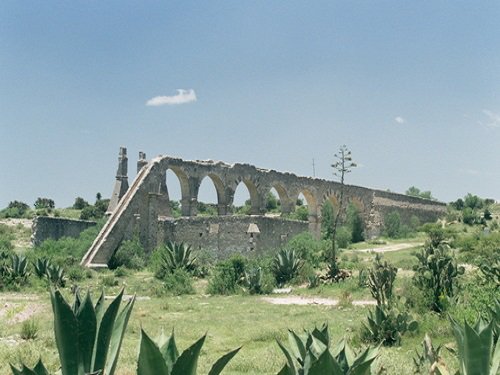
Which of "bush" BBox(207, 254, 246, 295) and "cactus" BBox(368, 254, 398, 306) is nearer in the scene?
"cactus" BBox(368, 254, 398, 306)

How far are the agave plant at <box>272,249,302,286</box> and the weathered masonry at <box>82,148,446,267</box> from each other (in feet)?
16.3

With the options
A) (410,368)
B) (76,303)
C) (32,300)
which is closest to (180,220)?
(32,300)

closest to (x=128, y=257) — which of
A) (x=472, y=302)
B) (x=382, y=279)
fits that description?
(x=382, y=279)

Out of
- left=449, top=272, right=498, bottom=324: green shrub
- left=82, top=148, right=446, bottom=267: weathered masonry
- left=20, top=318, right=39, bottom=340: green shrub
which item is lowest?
left=20, top=318, right=39, bottom=340: green shrub

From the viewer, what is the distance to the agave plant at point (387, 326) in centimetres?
698

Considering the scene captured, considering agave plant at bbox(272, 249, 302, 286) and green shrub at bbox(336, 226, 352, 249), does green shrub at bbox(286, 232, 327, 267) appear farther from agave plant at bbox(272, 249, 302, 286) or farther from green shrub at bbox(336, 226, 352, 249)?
green shrub at bbox(336, 226, 352, 249)

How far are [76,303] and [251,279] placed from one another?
10986 mm

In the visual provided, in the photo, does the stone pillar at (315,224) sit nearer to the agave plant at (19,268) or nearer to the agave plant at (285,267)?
the agave plant at (285,267)

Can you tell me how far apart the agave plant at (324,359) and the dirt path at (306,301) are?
760cm

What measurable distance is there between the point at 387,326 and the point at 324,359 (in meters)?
5.60

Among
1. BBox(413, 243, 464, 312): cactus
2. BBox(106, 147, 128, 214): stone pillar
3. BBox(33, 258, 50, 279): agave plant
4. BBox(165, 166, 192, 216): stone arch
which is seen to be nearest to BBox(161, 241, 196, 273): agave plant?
BBox(33, 258, 50, 279): agave plant

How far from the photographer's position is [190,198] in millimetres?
24250

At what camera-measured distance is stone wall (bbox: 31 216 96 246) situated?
920 inches

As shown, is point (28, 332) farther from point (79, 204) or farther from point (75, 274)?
point (79, 204)
